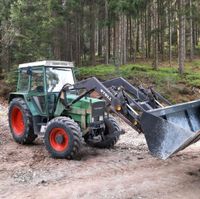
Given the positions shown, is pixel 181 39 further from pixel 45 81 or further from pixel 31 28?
pixel 45 81

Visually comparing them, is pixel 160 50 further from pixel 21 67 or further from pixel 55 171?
pixel 55 171

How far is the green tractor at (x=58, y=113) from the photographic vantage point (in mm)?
9305

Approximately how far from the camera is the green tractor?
9.30 meters

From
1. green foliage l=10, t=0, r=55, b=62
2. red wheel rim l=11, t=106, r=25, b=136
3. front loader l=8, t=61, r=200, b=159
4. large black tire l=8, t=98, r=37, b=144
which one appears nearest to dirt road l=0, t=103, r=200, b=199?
large black tire l=8, t=98, r=37, b=144

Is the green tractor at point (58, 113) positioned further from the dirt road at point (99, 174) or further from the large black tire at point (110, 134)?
the dirt road at point (99, 174)

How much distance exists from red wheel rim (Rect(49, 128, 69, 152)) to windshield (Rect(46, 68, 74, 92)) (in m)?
1.41

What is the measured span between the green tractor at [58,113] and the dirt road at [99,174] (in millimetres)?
358

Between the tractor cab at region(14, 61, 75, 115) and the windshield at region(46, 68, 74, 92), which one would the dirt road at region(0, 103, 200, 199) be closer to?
the tractor cab at region(14, 61, 75, 115)

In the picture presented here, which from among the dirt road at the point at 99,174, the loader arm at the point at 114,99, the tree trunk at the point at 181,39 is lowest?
the dirt road at the point at 99,174

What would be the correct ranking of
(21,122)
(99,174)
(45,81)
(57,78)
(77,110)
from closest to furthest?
(99,174), (77,110), (45,81), (57,78), (21,122)

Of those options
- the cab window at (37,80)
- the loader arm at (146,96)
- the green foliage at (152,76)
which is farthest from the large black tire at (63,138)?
the green foliage at (152,76)

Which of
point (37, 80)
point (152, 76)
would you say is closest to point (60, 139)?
point (37, 80)

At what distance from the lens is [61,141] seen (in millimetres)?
9328

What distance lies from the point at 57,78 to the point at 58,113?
1.05 m
